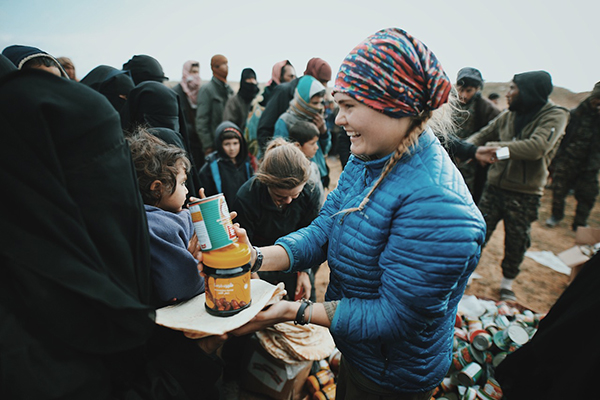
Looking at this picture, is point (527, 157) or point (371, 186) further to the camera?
point (527, 157)

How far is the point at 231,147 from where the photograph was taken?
155 inches

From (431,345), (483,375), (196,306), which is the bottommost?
(483,375)

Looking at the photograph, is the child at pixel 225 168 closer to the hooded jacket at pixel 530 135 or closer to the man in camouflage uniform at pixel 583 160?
the hooded jacket at pixel 530 135

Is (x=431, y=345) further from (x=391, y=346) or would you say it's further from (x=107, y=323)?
(x=107, y=323)

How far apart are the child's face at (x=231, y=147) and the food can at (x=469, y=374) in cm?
340

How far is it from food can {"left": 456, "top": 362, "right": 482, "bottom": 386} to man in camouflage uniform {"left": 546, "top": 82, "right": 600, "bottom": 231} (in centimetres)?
622

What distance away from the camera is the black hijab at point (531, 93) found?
3.73 m

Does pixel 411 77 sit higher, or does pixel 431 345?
pixel 411 77

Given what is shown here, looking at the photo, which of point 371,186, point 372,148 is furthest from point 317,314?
point 372,148

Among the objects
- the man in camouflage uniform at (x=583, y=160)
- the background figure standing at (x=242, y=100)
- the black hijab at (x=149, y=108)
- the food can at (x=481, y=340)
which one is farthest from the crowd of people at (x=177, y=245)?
the man in camouflage uniform at (x=583, y=160)

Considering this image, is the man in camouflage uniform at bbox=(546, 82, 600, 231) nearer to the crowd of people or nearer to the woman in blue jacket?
the crowd of people

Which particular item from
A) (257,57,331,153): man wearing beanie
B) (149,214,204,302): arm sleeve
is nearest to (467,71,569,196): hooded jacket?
(257,57,331,153): man wearing beanie

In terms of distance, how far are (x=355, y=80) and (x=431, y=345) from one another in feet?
4.19

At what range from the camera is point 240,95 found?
21.0ft
